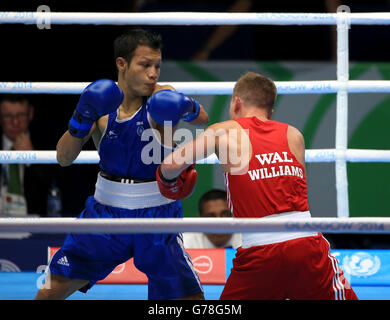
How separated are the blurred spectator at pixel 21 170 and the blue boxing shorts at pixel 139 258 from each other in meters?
1.74

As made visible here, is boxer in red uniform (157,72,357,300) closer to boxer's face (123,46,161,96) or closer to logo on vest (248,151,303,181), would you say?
logo on vest (248,151,303,181)

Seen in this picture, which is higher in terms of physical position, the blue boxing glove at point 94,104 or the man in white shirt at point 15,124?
the man in white shirt at point 15,124

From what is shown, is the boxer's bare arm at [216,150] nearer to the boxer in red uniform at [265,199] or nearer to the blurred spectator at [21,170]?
the boxer in red uniform at [265,199]

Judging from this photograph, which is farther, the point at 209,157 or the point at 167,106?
the point at 209,157

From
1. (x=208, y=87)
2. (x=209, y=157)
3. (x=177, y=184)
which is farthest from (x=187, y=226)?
(x=208, y=87)

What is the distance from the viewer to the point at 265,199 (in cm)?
232

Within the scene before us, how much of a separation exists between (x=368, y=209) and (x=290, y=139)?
2.08 m

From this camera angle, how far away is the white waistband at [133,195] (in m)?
2.50

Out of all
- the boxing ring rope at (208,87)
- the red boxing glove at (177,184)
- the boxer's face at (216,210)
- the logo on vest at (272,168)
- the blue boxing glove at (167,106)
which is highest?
the boxing ring rope at (208,87)

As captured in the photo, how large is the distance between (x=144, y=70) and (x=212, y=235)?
1378 mm

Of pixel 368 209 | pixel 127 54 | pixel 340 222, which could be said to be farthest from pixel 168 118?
pixel 368 209

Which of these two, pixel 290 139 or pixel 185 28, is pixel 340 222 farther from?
pixel 185 28

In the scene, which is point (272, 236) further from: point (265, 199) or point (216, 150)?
point (216, 150)

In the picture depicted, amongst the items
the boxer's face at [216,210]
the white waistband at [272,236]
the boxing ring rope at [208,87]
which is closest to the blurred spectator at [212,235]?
the boxer's face at [216,210]
